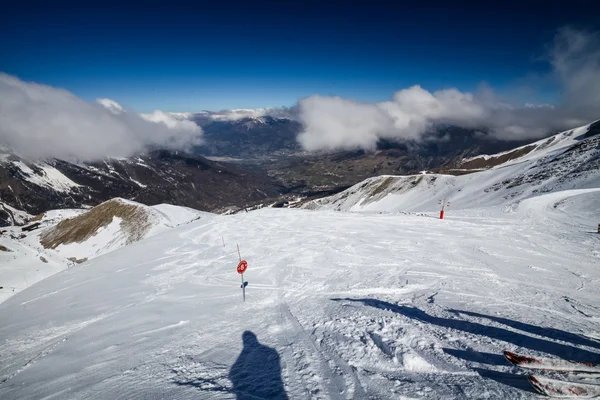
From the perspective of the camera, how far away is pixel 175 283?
660 inches

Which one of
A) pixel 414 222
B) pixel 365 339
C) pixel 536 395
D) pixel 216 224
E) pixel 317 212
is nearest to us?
pixel 536 395

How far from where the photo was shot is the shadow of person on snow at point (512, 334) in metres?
6.77

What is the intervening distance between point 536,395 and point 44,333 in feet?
55.6

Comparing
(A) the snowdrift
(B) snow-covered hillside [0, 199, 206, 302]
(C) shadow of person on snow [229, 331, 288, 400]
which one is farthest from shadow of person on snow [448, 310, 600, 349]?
(A) the snowdrift

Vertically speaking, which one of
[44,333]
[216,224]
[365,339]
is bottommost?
[44,333]

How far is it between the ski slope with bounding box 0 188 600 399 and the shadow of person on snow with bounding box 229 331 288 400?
1.7 inches

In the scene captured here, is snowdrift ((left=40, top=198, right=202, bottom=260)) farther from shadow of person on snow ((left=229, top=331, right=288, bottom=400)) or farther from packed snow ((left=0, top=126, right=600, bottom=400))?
shadow of person on snow ((left=229, top=331, right=288, bottom=400))

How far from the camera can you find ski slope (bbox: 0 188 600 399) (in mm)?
6574

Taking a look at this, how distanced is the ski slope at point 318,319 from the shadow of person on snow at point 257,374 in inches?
1.7

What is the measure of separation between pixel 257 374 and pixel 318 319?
3.58 m

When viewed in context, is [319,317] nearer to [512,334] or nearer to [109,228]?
[512,334]

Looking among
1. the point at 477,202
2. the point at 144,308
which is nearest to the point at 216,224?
the point at 144,308

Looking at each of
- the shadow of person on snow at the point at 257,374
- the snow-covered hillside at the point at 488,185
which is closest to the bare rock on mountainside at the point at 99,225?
the shadow of person on snow at the point at 257,374

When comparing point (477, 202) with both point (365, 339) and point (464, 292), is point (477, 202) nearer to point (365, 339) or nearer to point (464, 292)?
point (464, 292)
